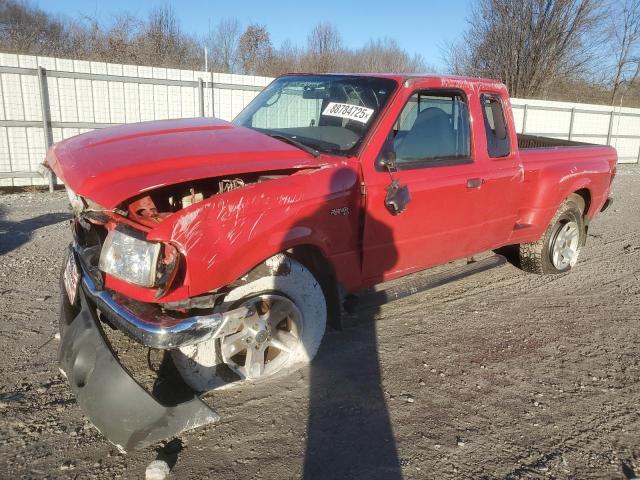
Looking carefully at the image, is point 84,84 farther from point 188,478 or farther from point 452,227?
point 188,478

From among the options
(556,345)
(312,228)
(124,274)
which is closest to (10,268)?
(124,274)

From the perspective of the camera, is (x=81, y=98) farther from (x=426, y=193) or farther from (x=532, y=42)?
(x=532, y=42)

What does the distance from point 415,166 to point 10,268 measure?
4169mm

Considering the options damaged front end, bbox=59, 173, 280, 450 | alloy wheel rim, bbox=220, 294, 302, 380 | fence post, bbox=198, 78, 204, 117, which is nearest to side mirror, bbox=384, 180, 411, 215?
alloy wheel rim, bbox=220, 294, 302, 380

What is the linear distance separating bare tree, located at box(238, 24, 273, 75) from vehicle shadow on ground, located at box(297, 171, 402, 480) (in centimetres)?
2112

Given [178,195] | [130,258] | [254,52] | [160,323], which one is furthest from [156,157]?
[254,52]

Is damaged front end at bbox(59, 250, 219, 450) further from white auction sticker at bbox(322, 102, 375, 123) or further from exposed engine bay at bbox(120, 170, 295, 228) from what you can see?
white auction sticker at bbox(322, 102, 375, 123)

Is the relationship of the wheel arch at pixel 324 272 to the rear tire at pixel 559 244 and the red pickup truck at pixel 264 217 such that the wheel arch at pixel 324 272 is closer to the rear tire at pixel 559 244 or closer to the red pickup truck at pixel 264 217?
the red pickup truck at pixel 264 217

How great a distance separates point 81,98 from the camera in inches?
399

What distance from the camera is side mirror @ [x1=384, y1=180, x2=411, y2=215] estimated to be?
3473 millimetres

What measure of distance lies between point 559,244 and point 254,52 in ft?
74.7

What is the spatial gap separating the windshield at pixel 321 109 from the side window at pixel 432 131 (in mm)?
254

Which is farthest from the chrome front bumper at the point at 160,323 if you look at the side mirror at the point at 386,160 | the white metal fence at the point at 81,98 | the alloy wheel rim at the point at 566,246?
the white metal fence at the point at 81,98

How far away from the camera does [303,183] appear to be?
10.1 ft
